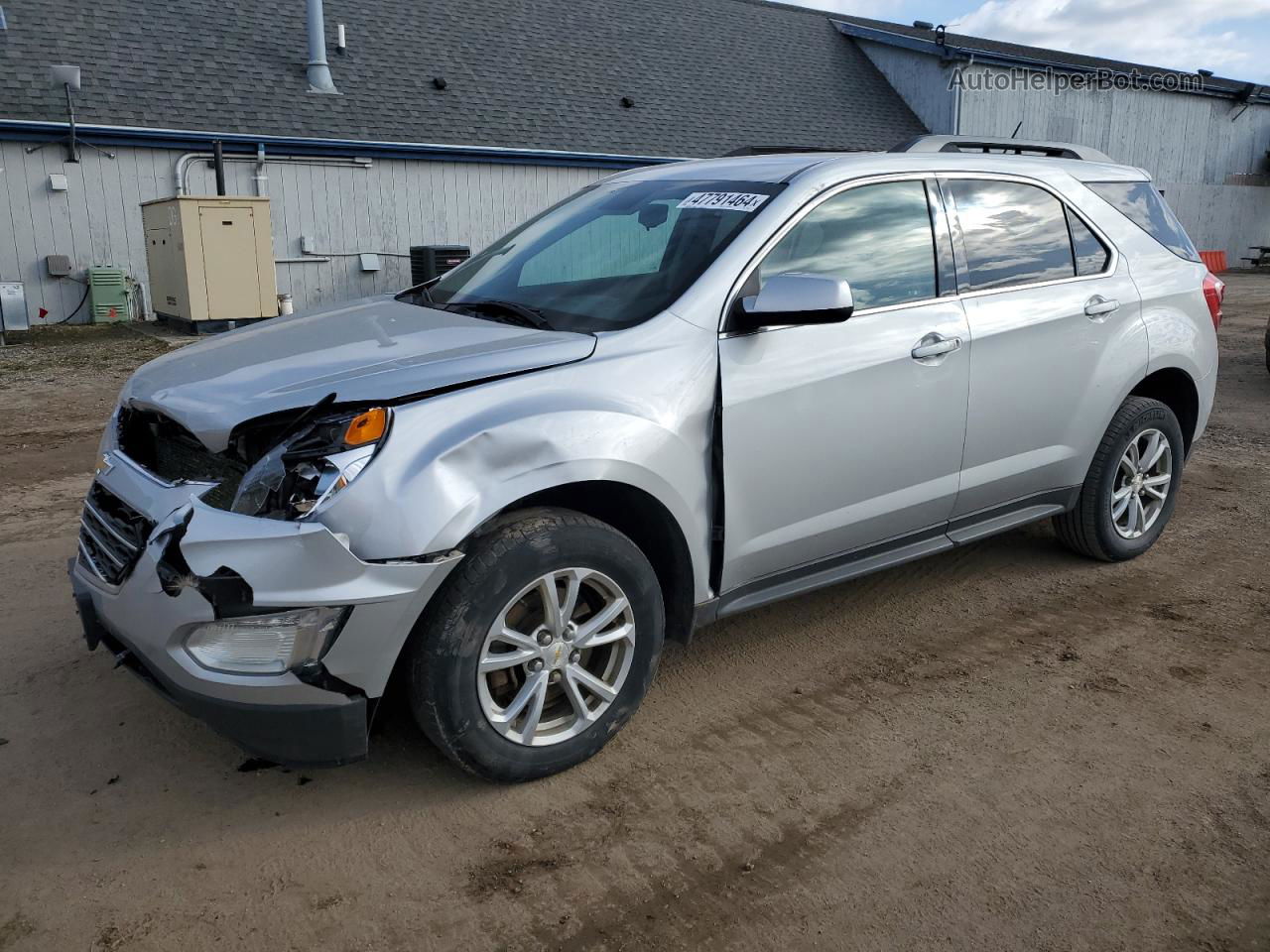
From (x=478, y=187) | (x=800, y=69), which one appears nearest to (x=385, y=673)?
(x=478, y=187)

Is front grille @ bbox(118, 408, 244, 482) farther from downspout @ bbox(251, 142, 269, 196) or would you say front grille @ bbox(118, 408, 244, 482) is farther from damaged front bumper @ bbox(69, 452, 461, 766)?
downspout @ bbox(251, 142, 269, 196)

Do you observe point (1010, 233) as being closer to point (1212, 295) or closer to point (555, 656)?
point (1212, 295)

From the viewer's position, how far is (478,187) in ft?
60.9

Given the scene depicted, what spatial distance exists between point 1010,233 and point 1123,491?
1.46 meters

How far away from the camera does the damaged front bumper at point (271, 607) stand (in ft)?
8.63

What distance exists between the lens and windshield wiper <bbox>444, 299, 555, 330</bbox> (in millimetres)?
3520

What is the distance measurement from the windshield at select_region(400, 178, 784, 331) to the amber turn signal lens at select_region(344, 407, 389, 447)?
0.83 metres

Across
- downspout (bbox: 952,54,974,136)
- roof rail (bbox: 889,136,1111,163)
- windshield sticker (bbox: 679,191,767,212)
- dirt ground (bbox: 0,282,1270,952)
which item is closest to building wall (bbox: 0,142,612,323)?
downspout (bbox: 952,54,974,136)

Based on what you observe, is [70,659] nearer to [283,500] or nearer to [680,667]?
[283,500]

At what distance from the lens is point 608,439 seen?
3068 mm

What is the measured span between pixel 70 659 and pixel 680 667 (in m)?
2.28

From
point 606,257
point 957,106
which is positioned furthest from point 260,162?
point 957,106

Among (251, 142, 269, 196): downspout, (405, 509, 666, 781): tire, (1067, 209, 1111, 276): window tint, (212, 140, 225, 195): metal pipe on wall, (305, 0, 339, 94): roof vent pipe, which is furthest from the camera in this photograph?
(305, 0, 339, 94): roof vent pipe

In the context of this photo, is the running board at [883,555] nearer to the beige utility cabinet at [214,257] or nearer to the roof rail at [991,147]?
the roof rail at [991,147]
